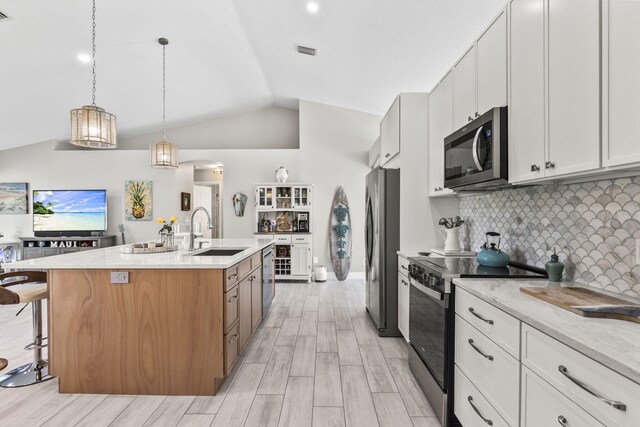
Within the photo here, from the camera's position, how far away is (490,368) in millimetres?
1426

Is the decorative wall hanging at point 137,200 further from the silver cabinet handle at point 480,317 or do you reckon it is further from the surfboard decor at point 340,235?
the silver cabinet handle at point 480,317

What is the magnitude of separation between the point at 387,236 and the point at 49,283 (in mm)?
2733

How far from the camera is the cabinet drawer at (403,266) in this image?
112 inches

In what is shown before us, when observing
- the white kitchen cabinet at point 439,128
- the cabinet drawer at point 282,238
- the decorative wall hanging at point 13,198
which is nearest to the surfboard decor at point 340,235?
the cabinet drawer at point 282,238

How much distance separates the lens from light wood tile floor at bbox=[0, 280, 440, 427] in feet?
6.28

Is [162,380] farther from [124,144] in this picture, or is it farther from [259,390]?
[124,144]

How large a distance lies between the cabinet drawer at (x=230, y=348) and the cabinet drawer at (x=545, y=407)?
5.70 feet

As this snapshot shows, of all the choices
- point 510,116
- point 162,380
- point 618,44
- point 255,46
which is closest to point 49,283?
point 162,380

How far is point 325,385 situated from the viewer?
231 centimetres

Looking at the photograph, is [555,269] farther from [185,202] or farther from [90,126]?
[185,202]

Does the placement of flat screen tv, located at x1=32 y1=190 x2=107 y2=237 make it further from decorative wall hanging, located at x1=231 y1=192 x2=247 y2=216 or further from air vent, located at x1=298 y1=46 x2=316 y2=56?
air vent, located at x1=298 y1=46 x2=316 y2=56

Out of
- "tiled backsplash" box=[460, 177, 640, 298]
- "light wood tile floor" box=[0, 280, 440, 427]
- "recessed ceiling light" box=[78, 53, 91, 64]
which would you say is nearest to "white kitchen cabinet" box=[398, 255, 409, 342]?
"light wood tile floor" box=[0, 280, 440, 427]

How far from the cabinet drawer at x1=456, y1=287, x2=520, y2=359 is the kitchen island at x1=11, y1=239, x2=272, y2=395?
1477 mm

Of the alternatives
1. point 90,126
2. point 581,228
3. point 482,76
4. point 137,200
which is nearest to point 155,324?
point 90,126
